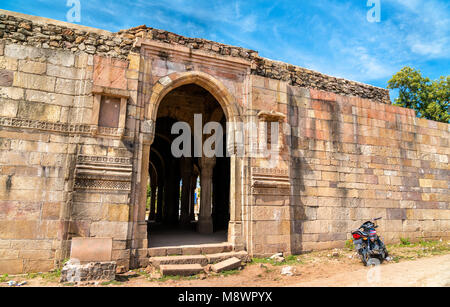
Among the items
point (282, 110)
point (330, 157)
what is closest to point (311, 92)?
point (282, 110)

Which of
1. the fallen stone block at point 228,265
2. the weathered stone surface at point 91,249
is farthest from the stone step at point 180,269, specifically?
the weathered stone surface at point 91,249

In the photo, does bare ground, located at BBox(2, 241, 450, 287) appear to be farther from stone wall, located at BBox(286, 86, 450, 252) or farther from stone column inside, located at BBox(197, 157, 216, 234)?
stone column inside, located at BBox(197, 157, 216, 234)

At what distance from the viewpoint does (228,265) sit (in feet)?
19.3

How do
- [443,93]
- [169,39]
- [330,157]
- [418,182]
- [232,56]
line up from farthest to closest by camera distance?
[443,93], [418,182], [330,157], [232,56], [169,39]

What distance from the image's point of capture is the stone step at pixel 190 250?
6027 millimetres

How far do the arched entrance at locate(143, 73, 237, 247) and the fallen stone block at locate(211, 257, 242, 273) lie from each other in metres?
1.38

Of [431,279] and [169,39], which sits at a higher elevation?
[169,39]

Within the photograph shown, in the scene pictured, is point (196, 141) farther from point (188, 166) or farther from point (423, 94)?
point (423, 94)

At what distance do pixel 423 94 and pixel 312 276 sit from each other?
53.3 ft

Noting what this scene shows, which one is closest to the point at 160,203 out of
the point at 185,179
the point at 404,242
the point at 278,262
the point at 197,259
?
the point at 185,179

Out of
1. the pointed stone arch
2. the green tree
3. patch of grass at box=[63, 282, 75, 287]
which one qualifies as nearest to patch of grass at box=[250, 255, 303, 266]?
the pointed stone arch
